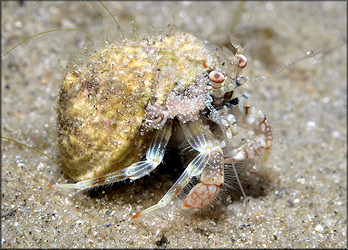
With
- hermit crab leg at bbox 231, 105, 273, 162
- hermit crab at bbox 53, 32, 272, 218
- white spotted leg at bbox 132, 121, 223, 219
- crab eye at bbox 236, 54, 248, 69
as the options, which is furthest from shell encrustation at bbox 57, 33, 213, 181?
hermit crab leg at bbox 231, 105, 273, 162

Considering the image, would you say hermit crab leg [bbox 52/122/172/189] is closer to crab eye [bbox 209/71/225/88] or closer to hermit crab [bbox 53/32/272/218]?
hermit crab [bbox 53/32/272/218]

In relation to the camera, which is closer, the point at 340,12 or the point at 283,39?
the point at 283,39

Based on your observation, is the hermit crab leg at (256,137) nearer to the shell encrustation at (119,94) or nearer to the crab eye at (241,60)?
the crab eye at (241,60)

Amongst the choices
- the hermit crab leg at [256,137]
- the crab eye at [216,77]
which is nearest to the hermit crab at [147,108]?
the crab eye at [216,77]

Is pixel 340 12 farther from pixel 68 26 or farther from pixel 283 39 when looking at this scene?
pixel 68 26

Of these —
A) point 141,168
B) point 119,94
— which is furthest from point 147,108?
point 141,168

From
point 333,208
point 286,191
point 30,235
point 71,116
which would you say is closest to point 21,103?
point 71,116

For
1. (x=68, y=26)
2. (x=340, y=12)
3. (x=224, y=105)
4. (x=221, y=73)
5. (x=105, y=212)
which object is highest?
(x=340, y=12)

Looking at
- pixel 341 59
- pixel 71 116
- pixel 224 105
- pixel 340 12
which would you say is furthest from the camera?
pixel 340 12
